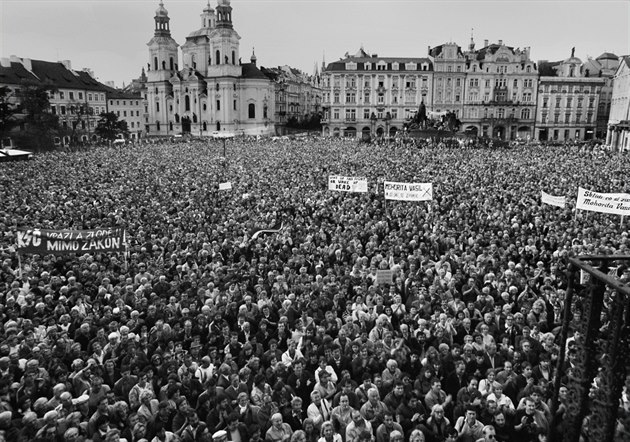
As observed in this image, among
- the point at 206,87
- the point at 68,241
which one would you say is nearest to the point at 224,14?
the point at 206,87

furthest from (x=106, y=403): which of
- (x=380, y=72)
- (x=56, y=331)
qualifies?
(x=380, y=72)

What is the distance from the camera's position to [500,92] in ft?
277

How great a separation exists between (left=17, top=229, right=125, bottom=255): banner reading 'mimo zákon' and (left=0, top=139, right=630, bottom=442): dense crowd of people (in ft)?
1.84

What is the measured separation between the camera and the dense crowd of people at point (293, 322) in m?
6.52

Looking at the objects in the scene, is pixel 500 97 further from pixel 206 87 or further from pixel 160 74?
pixel 160 74

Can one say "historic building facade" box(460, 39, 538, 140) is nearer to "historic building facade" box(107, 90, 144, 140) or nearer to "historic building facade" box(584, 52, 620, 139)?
"historic building facade" box(584, 52, 620, 139)

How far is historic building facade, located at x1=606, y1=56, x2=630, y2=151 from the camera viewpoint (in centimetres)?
5853

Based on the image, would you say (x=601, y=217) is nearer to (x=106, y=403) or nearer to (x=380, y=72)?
(x=106, y=403)

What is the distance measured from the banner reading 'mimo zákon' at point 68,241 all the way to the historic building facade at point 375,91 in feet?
248

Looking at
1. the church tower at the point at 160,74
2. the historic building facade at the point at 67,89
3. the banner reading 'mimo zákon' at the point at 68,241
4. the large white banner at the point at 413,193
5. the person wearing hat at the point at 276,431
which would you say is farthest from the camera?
the church tower at the point at 160,74

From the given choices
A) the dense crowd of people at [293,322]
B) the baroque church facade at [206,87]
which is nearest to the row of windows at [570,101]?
the baroque church facade at [206,87]

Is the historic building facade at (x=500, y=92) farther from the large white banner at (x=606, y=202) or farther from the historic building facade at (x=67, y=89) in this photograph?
the large white banner at (x=606, y=202)

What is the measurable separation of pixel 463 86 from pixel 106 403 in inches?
3432

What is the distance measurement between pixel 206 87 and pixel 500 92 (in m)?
54.0
